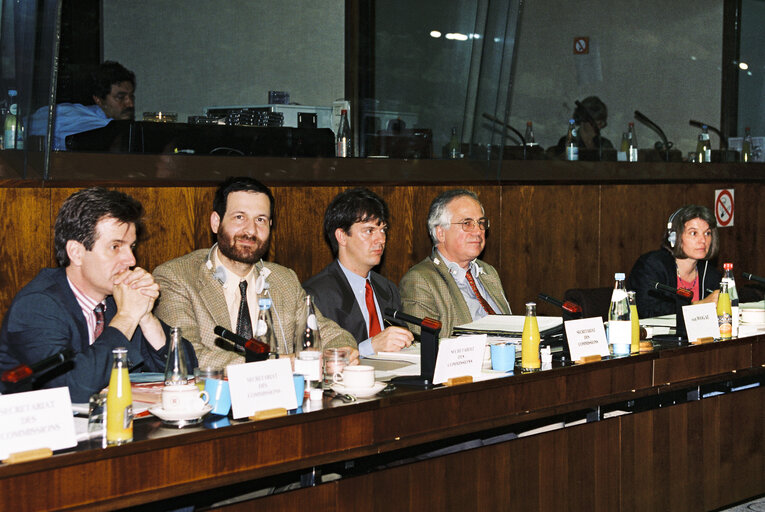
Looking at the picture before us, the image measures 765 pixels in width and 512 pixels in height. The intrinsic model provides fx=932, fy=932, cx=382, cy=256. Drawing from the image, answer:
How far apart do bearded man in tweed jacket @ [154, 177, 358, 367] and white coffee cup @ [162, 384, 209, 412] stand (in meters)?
0.94

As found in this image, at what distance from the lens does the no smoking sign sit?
5.63 meters

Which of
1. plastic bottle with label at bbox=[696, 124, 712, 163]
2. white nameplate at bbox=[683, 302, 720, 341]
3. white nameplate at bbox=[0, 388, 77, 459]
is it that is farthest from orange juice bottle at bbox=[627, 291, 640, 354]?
plastic bottle with label at bbox=[696, 124, 712, 163]

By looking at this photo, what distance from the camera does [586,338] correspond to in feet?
8.94

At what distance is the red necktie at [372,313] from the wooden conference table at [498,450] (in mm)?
991

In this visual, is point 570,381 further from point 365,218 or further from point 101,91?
point 101,91

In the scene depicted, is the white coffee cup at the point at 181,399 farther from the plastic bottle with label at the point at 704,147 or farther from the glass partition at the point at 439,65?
the plastic bottle with label at the point at 704,147

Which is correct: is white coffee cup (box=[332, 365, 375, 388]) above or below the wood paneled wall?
below

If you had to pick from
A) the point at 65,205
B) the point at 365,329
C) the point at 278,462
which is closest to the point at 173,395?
the point at 278,462

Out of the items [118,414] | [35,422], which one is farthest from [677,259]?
[35,422]

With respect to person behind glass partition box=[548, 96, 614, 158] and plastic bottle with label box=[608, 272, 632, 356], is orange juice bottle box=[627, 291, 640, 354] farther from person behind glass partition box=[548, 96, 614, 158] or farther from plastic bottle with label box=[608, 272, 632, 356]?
person behind glass partition box=[548, 96, 614, 158]

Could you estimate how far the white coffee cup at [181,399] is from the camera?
6.07 feet

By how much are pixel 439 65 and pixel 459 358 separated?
3338 millimetres

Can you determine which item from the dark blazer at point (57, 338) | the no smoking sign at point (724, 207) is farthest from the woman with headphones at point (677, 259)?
the dark blazer at point (57, 338)

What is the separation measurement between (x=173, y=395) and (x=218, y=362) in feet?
2.99
